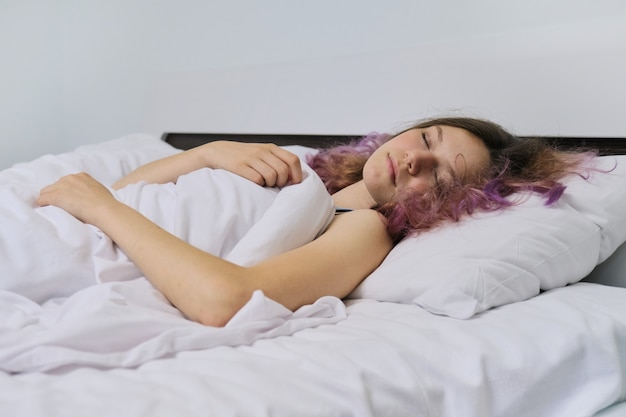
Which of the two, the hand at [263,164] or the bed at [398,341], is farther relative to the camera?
the hand at [263,164]

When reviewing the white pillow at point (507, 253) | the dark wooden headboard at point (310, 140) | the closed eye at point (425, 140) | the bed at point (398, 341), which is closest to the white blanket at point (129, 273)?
the bed at point (398, 341)

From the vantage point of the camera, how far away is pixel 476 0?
1837 mm

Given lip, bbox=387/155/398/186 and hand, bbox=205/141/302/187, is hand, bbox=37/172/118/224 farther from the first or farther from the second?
lip, bbox=387/155/398/186

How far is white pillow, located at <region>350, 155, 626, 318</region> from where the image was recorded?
41.1 inches

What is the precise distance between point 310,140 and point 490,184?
0.95 m

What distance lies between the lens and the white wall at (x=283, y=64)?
1.65 metres

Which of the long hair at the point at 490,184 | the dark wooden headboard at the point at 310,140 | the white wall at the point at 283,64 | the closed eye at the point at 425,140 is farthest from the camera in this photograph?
the white wall at the point at 283,64

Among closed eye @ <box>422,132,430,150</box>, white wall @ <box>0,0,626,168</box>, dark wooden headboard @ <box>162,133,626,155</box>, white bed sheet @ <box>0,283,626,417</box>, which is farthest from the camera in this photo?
white wall @ <box>0,0,626,168</box>

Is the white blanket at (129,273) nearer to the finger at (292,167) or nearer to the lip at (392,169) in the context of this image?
the finger at (292,167)

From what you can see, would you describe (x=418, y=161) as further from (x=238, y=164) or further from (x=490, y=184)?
(x=238, y=164)

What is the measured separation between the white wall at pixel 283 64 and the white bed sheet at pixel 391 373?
715 mm

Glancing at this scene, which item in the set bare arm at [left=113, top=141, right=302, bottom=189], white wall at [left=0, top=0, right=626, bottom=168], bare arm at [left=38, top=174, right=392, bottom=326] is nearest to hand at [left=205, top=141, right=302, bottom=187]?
bare arm at [left=113, top=141, right=302, bottom=189]

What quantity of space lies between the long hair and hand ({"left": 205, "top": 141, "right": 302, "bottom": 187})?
0.66ft

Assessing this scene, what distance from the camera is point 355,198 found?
1465mm
